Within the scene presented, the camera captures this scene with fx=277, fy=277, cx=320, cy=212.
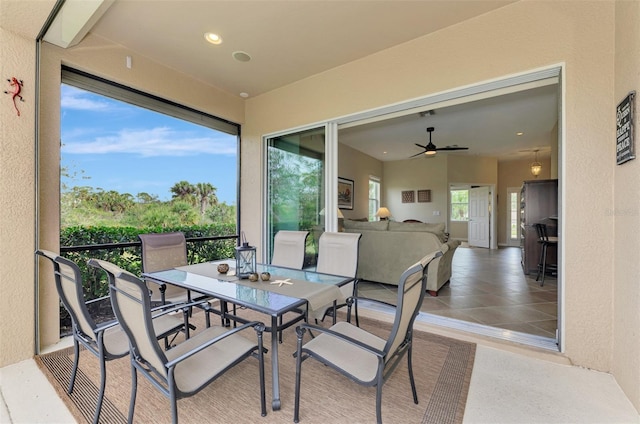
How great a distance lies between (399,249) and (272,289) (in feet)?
8.60

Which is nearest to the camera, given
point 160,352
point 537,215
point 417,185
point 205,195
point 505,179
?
point 160,352

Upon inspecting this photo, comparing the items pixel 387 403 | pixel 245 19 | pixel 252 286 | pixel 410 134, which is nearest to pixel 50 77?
pixel 245 19

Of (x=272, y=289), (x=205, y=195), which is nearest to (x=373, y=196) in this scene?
(x=205, y=195)

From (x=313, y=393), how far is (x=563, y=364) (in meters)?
1.94

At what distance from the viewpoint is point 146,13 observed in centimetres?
244

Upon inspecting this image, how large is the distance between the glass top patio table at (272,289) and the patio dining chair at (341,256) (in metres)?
0.34

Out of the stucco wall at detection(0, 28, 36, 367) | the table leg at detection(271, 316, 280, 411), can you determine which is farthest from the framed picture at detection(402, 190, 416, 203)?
the stucco wall at detection(0, 28, 36, 367)

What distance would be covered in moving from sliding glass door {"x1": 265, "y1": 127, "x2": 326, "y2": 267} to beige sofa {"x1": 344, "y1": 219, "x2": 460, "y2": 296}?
811 millimetres

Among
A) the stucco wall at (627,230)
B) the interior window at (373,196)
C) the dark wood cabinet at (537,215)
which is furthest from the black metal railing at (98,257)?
the interior window at (373,196)

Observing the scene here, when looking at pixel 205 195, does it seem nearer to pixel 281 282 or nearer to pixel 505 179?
pixel 281 282

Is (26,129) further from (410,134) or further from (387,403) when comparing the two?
(410,134)

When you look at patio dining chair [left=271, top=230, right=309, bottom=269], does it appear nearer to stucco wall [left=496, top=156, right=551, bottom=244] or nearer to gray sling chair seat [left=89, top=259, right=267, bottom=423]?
gray sling chair seat [left=89, top=259, right=267, bottom=423]

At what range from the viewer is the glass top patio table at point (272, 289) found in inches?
64.0

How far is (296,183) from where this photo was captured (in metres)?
4.11
